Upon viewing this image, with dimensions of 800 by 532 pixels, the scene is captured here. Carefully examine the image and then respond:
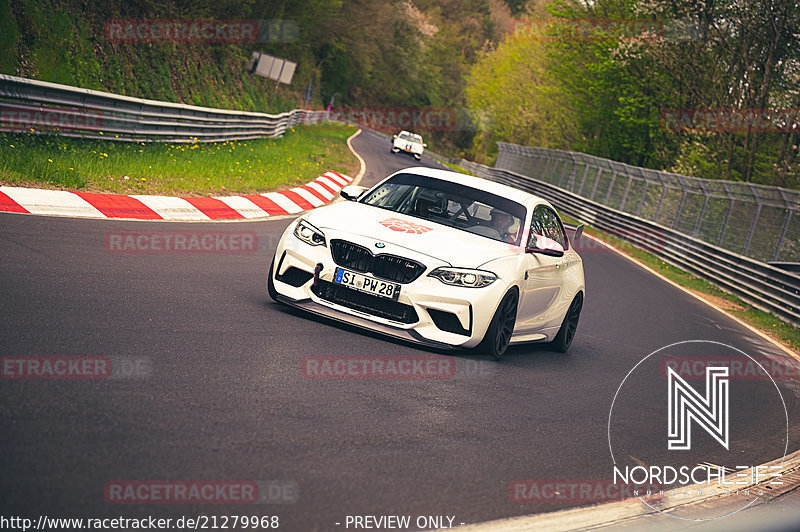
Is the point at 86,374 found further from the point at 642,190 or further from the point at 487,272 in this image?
the point at 642,190

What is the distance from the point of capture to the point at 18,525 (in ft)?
10.6

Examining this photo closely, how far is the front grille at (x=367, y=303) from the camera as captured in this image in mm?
7279

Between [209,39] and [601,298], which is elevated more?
[209,39]

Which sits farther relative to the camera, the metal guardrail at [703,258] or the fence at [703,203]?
the fence at [703,203]

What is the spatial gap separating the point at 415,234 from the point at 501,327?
1093mm

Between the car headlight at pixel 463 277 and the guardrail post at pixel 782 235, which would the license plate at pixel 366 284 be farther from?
the guardrail post at pixel 782 235

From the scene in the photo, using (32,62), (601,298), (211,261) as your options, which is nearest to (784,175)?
(601,298)

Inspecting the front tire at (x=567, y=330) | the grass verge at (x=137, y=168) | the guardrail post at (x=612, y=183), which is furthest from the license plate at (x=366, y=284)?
the guardrail post at (x=612, y=183)

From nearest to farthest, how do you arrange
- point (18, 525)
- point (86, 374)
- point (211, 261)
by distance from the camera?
point (18, 525)
point (86, 374)
point (211, 261)

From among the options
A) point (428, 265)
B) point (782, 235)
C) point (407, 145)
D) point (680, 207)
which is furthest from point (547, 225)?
point (407, 145)

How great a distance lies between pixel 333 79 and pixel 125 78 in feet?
236

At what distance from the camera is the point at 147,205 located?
12.8 meters

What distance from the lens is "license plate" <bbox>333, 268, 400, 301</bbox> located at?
7.27 metres

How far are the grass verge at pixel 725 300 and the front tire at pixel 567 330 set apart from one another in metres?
6.84
